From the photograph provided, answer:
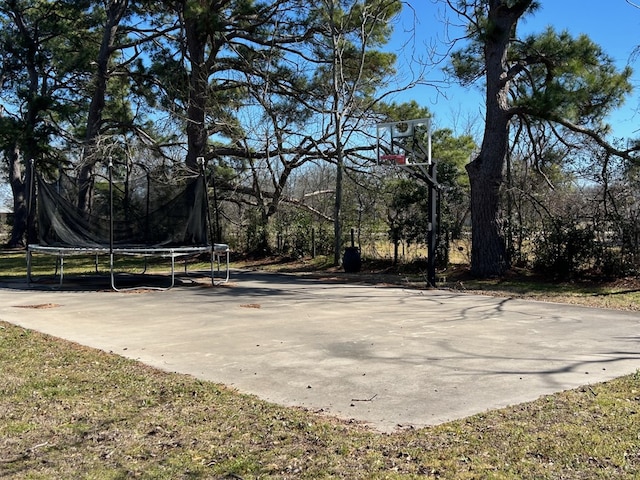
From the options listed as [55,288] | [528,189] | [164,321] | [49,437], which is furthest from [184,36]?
[49,437]

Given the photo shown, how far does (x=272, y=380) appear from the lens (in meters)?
5.08

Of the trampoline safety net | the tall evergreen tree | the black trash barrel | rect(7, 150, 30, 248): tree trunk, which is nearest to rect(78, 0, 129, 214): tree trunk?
the trampoline safety net

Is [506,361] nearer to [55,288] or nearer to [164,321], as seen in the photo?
[164,321]

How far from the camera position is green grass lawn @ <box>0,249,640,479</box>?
322 cm

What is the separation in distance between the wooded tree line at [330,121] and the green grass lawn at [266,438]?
9.37 metres

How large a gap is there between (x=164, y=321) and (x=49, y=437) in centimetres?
453

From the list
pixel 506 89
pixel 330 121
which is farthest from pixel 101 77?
pixel 506 89

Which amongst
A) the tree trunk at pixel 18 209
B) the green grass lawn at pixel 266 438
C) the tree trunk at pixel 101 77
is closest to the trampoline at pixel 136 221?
the tree trunk at pixel 101 77

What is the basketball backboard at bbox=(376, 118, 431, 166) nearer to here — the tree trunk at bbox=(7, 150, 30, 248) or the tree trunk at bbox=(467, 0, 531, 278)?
the tree trunk at bbox=(467, 0, 531, 278)

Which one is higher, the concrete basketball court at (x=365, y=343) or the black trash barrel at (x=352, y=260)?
the black trash barrel at (x=352, y=260)

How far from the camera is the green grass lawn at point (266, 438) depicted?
10.6 ft

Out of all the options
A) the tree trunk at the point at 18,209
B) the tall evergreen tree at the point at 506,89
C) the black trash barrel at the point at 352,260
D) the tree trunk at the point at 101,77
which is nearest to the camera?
the tall evergreen tree at the point at 506,89

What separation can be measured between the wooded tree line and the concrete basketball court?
13.5 ft

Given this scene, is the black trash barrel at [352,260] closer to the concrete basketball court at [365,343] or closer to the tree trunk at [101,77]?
the concrete basketball court at [365,343]
